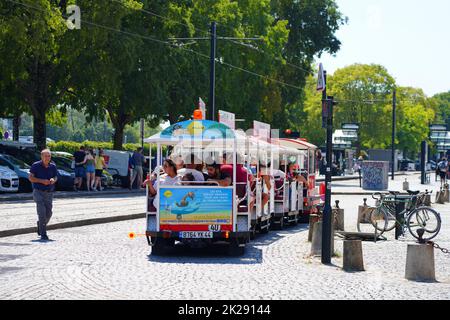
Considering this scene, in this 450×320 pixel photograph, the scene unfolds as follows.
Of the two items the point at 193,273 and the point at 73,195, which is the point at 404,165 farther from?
the point at 193,273

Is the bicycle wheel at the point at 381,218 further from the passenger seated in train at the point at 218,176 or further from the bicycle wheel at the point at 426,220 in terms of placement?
the passenger seated in train at the point at 218,176

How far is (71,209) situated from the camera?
2850 cm

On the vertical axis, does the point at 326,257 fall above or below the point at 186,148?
below

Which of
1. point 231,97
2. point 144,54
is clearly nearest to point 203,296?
point 144,54

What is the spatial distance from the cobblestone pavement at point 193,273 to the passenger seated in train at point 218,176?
4.00ft

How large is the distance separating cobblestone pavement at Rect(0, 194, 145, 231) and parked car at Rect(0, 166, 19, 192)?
3036 mm

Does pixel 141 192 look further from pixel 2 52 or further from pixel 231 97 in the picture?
pixel 231 97

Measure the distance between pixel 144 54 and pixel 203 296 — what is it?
1560 inches

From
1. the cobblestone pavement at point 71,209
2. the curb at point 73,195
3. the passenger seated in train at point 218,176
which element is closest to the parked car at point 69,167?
the curb at point 73,195

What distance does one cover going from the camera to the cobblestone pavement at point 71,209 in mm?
23062

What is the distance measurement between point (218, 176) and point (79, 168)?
939 inches

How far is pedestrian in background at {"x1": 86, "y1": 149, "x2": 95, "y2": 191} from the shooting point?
133 ft

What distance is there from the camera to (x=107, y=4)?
4419 cm

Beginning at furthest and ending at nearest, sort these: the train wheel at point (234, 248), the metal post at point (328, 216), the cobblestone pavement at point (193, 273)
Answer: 1. the train wheel at point (234, 248)
2. the metal post at point (328, 216)
3. the cobblestone pavement at point (193, 273)
